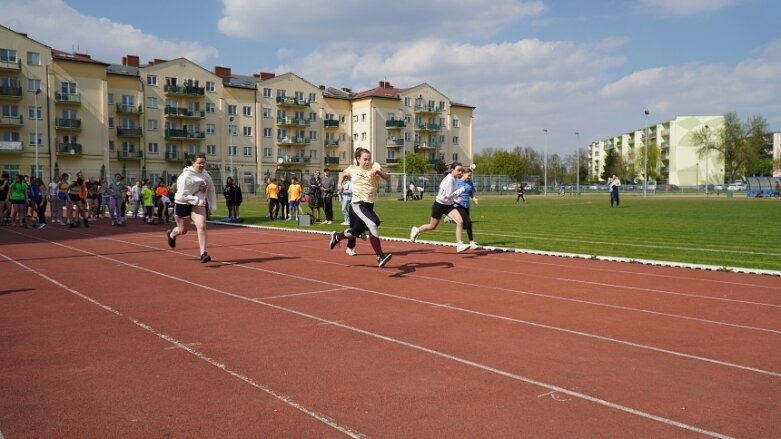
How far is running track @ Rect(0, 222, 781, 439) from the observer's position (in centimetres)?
412

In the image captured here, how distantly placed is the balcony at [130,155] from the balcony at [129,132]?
2.06m

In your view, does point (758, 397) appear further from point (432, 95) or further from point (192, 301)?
point (432, 95)

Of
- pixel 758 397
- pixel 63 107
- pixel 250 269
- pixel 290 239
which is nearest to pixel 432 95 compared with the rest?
pixel 63 107

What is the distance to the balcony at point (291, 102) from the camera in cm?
8638

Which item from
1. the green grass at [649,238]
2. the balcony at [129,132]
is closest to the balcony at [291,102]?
the balcony at [129,132]

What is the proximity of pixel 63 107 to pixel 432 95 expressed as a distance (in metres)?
52.5

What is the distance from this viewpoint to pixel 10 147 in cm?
6481

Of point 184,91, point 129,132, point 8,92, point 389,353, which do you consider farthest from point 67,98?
point 389,353

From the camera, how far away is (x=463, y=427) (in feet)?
13.1

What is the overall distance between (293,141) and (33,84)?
3206 cm

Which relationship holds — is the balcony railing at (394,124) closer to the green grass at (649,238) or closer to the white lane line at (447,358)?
the green grass at (649,238)

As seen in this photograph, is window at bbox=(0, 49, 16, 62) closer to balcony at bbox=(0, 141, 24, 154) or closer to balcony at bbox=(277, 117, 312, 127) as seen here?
balcony at bbox=(0, 141, 24, 154)

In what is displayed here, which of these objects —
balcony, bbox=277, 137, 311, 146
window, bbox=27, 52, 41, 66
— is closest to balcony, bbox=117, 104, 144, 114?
window, bbox=27, 52, 41, 66

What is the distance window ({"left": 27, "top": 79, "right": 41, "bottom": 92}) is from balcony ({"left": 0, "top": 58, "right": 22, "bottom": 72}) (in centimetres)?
147
